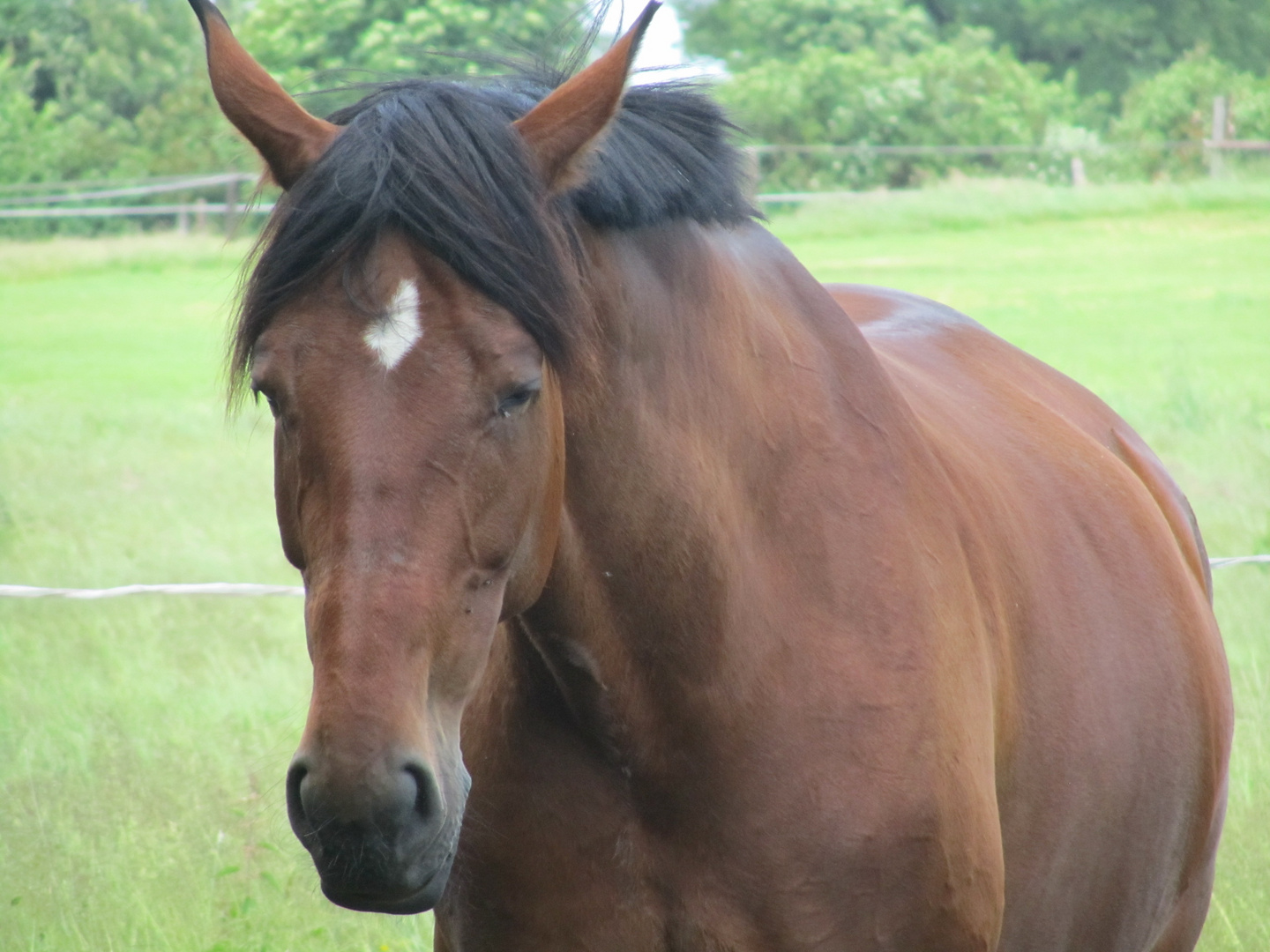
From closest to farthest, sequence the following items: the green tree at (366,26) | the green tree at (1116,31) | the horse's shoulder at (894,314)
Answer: the horse's shoulder at (894,314)
the green tree at (366,26)
the green tree at (1116,31)

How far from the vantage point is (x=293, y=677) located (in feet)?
16.3

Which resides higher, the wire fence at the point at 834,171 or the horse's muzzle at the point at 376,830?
the horse's muzzle at the point at 376,830

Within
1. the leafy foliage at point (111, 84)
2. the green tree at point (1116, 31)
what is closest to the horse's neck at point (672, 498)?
the leafy foliage at point (111, 84)

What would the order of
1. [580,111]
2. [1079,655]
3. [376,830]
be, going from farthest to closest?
[1079,655], [580,111], [376,830]

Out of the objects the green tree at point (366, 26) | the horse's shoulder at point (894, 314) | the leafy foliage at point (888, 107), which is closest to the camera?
the horse's shoulder at point (894, 314)

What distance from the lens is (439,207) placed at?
→ 60.4 inches

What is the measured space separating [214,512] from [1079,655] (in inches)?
239

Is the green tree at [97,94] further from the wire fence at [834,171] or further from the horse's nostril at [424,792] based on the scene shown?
the horse's nostril at [424,792]

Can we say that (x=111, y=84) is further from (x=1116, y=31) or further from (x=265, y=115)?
(x=265, y=115)

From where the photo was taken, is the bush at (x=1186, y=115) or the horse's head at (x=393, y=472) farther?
the bush at (x=1186, y=115)

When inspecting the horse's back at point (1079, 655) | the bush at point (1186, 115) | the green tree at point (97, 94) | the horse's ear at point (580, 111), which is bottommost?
the green tree at point (97, 94)

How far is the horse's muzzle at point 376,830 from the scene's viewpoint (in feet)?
4.53

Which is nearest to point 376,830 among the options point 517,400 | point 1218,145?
point 517,400

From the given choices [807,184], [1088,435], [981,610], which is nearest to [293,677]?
[1088,435]
